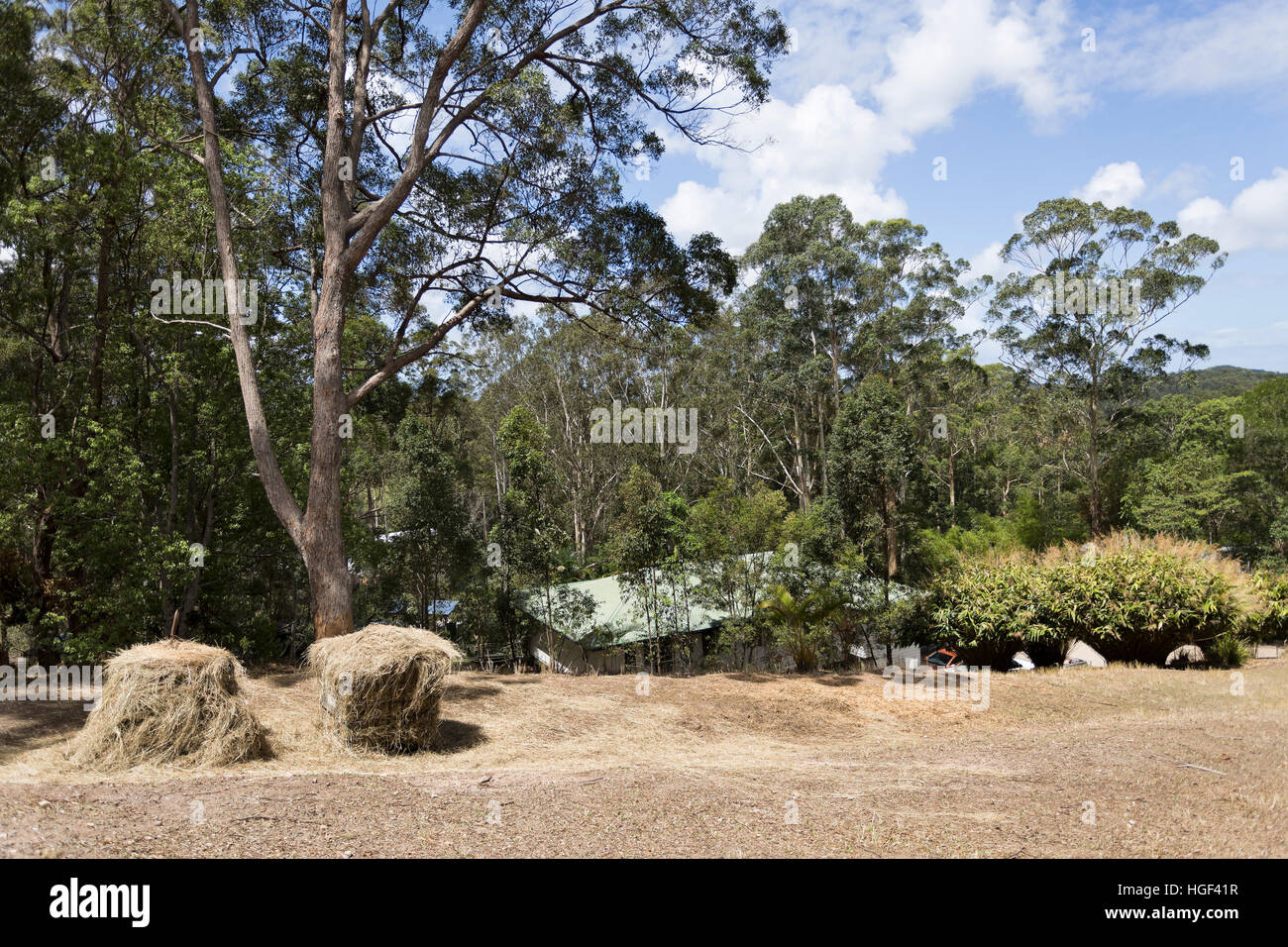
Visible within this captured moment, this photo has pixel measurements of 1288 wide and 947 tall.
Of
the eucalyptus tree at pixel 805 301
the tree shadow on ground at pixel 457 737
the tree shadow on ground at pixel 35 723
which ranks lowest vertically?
the tree shadow on ground at pixel 457 737

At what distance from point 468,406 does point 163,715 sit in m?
32.2

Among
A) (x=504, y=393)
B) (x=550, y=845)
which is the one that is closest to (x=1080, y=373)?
(x=504, y=393)

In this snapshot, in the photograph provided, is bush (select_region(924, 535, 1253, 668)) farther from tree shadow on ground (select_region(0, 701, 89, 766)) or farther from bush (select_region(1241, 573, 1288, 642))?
tree shadow on ground (select_region(0, 701, 89, 766))

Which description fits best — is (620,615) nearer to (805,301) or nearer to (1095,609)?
(1095,609)

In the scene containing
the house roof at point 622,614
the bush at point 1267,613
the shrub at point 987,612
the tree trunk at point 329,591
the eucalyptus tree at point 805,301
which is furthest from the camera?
the eucalyptus tree at point 805,301

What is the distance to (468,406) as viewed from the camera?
3766 cm

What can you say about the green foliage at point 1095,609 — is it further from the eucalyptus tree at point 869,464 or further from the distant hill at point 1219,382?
the distant hill at point 1219,382

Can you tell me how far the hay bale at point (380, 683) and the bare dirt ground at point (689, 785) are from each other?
257mm

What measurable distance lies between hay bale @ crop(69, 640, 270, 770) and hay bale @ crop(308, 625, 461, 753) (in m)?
0.77

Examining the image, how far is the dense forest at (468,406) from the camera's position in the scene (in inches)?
448

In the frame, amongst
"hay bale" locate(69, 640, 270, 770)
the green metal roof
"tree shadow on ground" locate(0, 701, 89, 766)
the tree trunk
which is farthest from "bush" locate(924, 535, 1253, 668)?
"tree shadow on ground" locate(0, 701, 89, 766)

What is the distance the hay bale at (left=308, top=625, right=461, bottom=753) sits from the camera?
6797 millimetres

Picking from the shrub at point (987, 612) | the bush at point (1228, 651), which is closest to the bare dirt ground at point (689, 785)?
the bush at point (1228, 651)

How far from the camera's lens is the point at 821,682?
12852 mm
